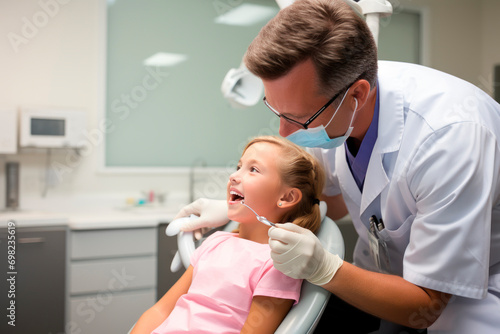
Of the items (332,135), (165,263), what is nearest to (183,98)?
(165,263)

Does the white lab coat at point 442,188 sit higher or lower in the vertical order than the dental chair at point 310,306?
higher

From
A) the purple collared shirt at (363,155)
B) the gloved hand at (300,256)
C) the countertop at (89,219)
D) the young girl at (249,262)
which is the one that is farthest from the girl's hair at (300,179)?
the countertop at (89,219)

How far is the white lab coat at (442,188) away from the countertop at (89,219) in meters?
1.51

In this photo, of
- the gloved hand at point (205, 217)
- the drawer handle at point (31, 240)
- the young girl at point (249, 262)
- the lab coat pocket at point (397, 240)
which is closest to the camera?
the young girl at point (249, 262)

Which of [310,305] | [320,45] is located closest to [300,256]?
[310,305]

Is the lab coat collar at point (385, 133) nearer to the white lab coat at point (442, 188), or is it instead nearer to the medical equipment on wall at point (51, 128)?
the white lab coat at point (442, 188)

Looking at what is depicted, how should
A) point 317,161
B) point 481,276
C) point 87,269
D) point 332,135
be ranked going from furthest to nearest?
point 87,269 < point 317,161 < point 332,135 < point 481,276

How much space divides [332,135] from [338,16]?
0.29 metres

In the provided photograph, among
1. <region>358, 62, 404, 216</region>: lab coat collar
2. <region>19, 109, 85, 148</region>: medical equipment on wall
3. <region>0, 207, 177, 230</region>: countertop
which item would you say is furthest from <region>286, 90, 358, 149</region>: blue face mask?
<region>19, 109, 85, 148</region>: medical equipment on wall

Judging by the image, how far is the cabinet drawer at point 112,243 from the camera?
2.37 meters

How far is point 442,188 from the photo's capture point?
3.29 feet

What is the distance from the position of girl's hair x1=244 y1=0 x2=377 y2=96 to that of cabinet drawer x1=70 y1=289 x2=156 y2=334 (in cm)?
184

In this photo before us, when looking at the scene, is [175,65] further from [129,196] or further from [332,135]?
[332,135]

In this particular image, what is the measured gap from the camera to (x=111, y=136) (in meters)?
2.92
